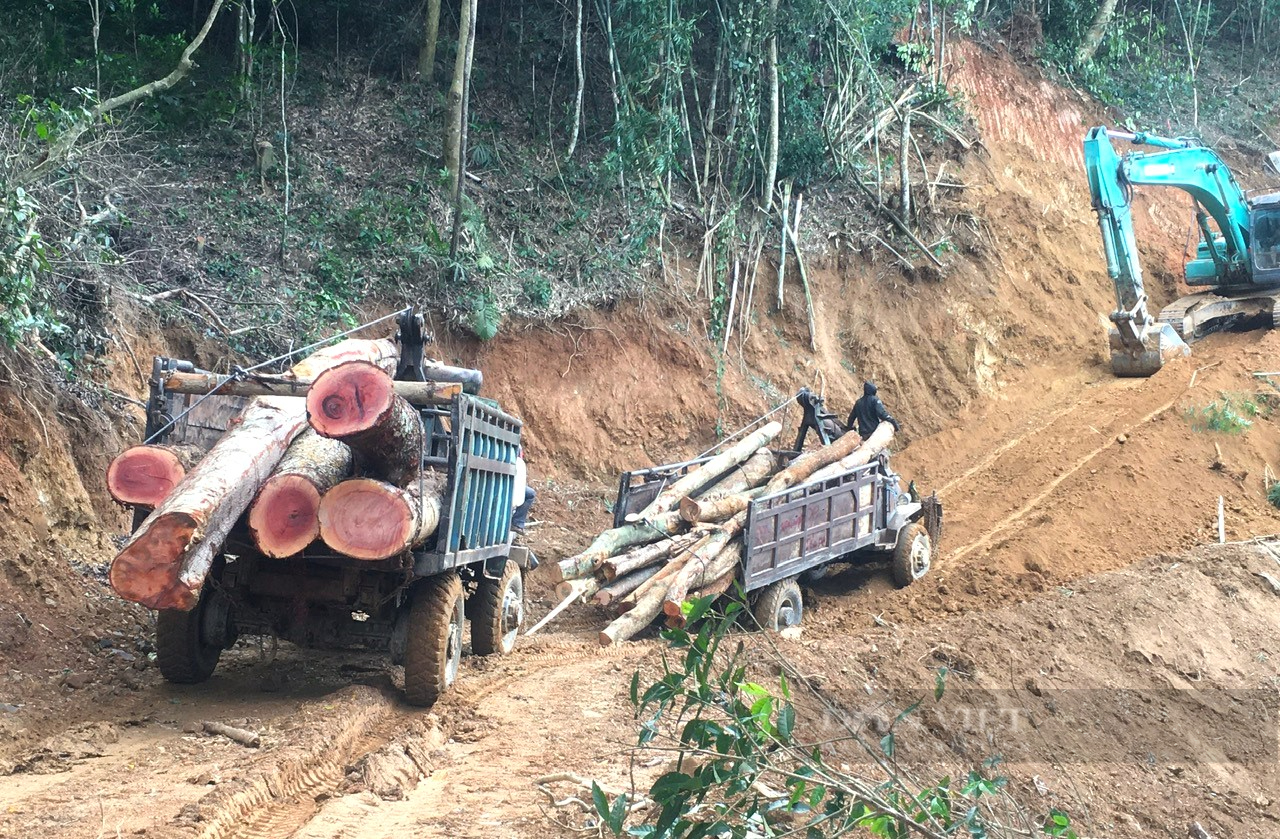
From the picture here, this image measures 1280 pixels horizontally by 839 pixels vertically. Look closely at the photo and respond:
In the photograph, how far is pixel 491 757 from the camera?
20.7 ft

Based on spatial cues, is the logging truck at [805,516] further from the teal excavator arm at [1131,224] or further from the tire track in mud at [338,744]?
the teal excavator arm at [1131,224]

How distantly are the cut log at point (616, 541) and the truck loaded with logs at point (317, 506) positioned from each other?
1.13 metres

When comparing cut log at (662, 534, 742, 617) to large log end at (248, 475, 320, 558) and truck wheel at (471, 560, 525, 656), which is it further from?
large log end at (248, 475, 320, 558)

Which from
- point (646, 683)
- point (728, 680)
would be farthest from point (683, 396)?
point (728, 680)

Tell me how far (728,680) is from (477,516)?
4348mm

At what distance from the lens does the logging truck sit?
32.6 feet

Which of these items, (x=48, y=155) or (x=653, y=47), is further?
(x=653, y=47)

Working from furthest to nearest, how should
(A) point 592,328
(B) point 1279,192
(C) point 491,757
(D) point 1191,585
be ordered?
(B) point 1279,192 → (A) point 592,328 → (D) point 1191,585 → (C) point 491,757

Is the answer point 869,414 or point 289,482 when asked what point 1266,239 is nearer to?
point 869,414

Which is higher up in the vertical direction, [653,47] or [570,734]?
[653,47]

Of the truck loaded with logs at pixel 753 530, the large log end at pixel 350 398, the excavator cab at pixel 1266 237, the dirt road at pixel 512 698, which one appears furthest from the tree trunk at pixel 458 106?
the excavator cab at pixel 1266 237

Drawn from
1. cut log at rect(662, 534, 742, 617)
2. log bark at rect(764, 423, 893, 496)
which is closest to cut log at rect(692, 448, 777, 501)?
log bark at rect(764, 423, 893, 496)

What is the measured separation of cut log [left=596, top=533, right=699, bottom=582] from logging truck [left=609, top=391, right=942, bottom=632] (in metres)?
0.08

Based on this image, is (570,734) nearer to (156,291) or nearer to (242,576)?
(242,576)
